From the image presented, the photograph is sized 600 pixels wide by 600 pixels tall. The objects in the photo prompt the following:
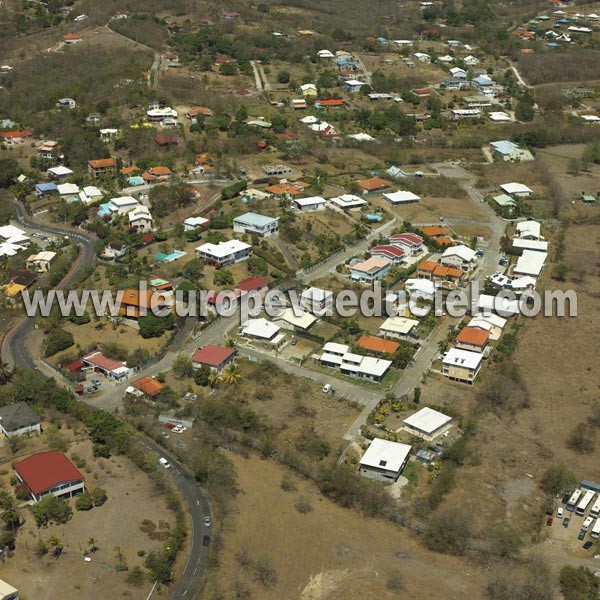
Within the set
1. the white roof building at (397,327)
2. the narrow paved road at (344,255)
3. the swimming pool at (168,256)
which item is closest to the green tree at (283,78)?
the narrow paved road at (344,255)

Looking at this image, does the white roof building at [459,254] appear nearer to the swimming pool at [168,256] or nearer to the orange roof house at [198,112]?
the swimming pool at [168,256]

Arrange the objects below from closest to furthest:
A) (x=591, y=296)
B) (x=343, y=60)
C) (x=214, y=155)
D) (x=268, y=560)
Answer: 1. (x=268, y=560)
2. (x=591, y=296)
3. (x=214, y=155)
4. (x=343, y=60)

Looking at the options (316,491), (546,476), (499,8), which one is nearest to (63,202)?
(316,491)

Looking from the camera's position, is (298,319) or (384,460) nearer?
(384,460)

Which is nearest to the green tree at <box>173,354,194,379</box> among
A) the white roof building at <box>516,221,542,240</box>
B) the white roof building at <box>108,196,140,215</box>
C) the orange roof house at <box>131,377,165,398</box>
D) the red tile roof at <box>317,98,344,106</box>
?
the orange roof house at <box>131,377,165,398</box>

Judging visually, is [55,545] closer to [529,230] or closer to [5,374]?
[5,374]

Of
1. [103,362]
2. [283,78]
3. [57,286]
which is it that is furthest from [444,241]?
[283,78]

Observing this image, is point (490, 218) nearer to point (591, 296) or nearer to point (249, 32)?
point (591, 296)
